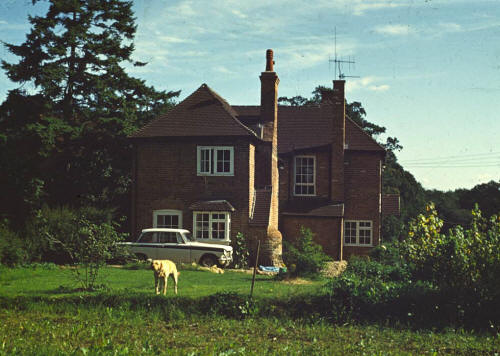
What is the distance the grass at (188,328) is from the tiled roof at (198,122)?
41.0 ft

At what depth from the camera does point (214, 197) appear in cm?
2752

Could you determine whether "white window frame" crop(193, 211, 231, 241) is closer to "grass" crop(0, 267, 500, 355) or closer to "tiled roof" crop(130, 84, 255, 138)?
"tiled roof" crop(130, 84, 255, 138)

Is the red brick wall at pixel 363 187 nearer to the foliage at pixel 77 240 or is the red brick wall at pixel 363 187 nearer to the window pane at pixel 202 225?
the window pane at pixel 202 225

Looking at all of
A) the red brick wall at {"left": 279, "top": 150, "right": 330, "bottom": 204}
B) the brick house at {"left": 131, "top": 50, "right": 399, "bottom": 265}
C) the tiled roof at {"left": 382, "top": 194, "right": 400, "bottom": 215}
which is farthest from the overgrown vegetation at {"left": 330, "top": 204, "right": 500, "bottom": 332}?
the tiled roof at {"left": 382, "top": 194, "right": 400, "bottom": 215}

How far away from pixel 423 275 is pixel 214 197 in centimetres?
1425

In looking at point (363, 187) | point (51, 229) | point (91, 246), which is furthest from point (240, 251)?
point (91, 246)

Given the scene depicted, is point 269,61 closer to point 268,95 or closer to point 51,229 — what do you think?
point 268,95

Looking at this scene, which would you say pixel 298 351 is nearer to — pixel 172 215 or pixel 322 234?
pixel 172 215

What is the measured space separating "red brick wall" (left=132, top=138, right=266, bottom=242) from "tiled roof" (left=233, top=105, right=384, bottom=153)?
5.12 metres

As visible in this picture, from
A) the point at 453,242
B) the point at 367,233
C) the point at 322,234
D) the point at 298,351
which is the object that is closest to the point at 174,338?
the point at 298,351

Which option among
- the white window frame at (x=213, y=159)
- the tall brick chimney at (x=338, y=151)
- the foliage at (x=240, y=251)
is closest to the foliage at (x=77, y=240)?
the white window frame at (x=213, y=159)

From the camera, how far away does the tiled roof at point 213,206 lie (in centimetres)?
2667

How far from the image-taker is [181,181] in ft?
91.5

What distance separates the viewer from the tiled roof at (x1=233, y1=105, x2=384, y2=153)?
109ft
